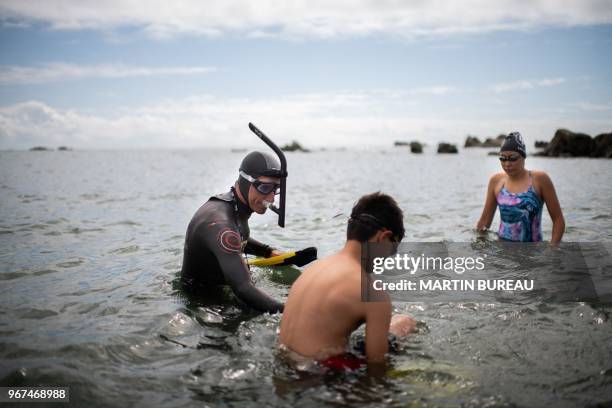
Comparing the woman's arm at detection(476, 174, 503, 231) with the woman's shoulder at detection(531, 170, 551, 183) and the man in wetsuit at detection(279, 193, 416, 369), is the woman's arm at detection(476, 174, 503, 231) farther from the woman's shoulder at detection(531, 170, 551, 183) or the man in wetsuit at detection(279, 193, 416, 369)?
the man in wetsuit at detection(279, 193, 416, 369)

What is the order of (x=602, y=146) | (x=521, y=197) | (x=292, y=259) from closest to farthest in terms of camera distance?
(x=292, y=259) → (x=521, y=197) → (x=602, y=146)

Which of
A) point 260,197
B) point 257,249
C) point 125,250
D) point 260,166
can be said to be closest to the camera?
point 260,166

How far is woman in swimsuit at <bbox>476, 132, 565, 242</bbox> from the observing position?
8.34 meters

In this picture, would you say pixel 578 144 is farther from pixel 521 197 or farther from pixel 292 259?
pixel 292 259

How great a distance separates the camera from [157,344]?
5.38 meters

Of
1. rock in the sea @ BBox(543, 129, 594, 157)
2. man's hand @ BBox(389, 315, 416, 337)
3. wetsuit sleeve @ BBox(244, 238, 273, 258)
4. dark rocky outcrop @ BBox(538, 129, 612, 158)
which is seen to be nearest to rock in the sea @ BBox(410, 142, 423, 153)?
dark rocky outcrop @ BBox(538, 129, 612, 158)

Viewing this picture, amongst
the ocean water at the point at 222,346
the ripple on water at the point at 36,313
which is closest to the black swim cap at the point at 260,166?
the ocean water at the point at 222,346

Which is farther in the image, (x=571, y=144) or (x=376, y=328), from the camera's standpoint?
(x=571, y=144)

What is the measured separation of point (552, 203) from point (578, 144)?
60.4 metres

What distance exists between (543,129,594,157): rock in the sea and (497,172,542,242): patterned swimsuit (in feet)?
195

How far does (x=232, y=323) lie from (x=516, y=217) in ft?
19.1

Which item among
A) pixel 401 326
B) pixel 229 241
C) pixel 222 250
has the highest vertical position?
pixel 229 241

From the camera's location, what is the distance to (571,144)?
5991cm

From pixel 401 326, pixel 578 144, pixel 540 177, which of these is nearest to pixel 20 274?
pixel 401 326
